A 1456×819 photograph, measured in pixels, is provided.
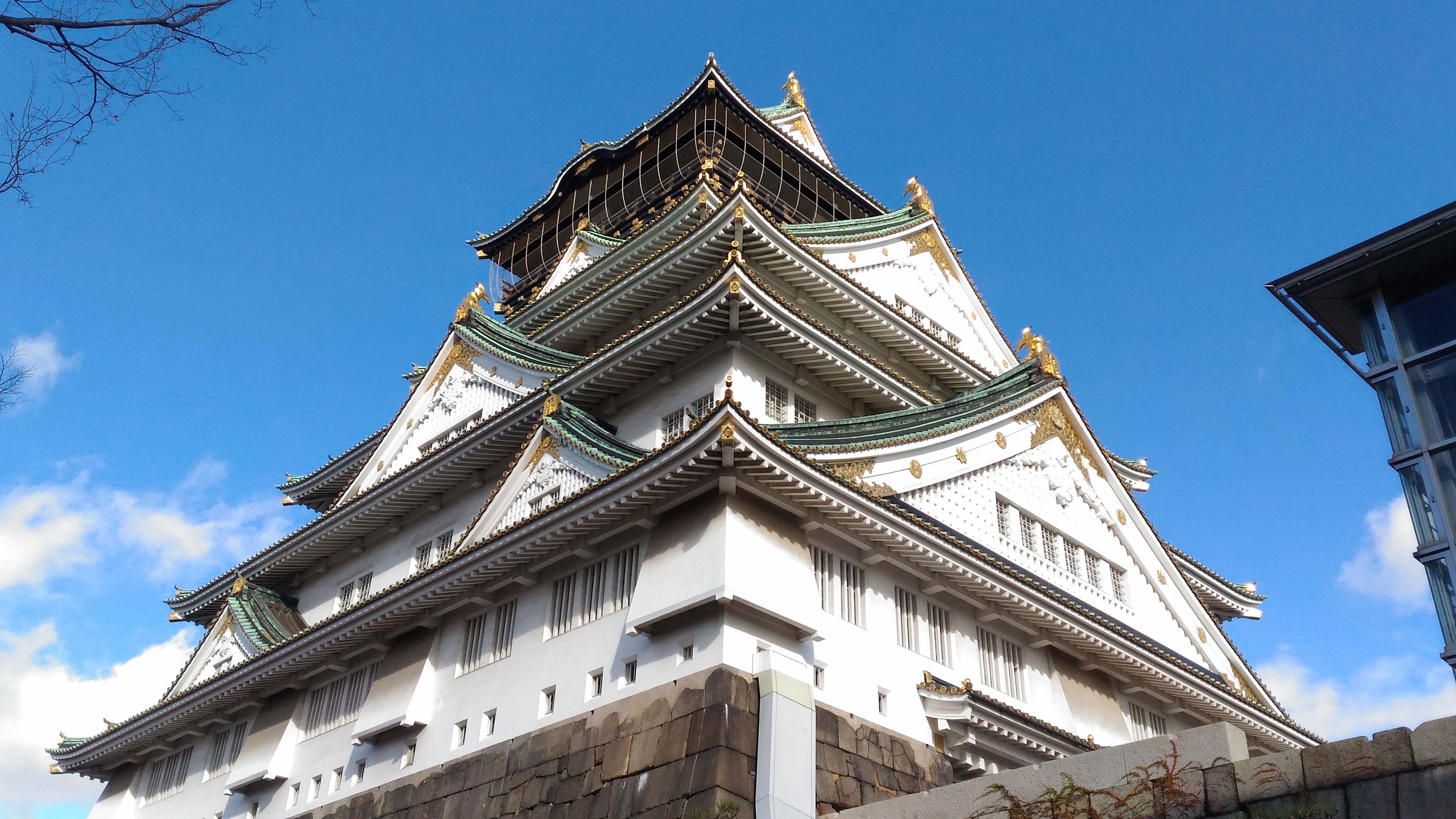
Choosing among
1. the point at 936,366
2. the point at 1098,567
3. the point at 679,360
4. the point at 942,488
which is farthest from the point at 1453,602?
the point at 936,366

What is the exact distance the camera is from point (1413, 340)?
503 inches

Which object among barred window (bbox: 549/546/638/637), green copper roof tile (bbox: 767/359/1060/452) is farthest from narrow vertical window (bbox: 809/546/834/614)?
barred window (bbox: 549/546/638/637)

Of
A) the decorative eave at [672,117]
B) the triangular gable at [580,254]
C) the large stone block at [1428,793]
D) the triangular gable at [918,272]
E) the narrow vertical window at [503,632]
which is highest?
the decorative eave at [672,117]

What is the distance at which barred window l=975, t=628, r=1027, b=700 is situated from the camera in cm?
1964

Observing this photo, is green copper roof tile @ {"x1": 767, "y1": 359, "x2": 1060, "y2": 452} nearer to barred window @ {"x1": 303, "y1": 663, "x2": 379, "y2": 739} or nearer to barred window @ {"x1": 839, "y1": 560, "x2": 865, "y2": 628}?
barred window @ {"x1": 839, "y1": 560, "x2": 865, "y2": 628}

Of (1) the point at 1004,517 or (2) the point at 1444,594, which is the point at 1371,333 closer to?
(2) the point at 1444,594

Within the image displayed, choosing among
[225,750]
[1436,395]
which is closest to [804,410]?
[1436,395]

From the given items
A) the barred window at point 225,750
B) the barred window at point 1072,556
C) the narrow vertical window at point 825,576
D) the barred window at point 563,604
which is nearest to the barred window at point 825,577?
the narrow vertical window at point 825,576

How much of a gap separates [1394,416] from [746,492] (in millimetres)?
8561

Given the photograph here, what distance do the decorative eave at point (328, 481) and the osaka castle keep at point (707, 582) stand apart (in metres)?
0.46

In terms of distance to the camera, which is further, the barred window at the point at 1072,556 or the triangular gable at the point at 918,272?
the triangular gable at the point at 918,272

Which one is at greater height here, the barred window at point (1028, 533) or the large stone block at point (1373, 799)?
the barred window at point (1028, 533)

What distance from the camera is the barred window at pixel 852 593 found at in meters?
18.2

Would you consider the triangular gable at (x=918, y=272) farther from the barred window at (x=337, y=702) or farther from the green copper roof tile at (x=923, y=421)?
the barred window at (x=337, y=702)
